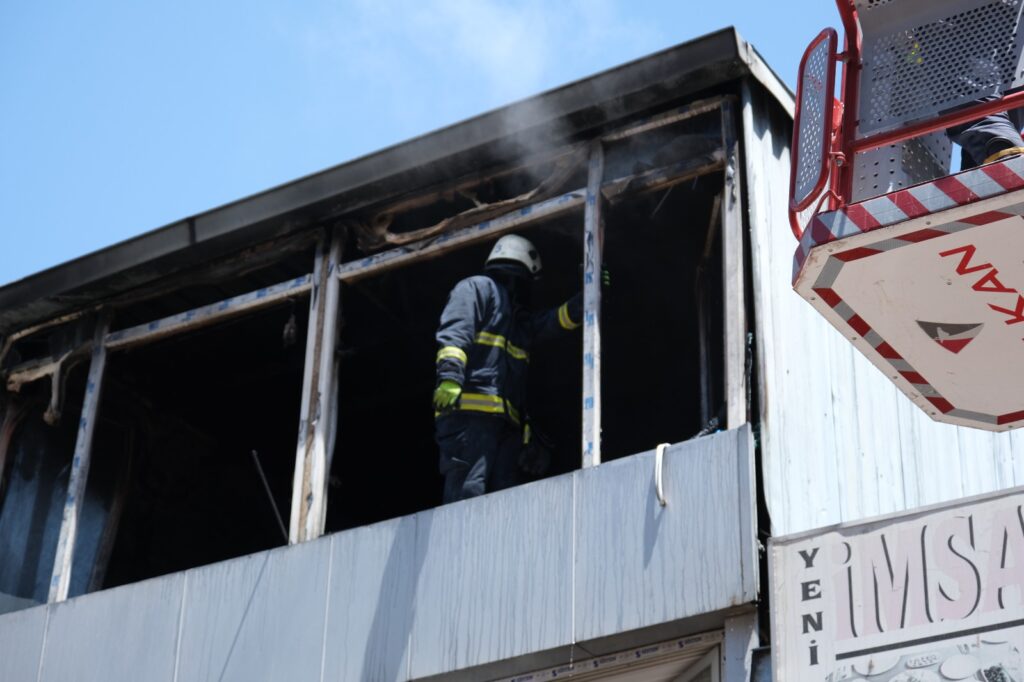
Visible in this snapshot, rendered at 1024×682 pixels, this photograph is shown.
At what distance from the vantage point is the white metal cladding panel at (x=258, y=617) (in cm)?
1005

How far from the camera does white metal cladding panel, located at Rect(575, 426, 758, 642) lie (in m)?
8.87

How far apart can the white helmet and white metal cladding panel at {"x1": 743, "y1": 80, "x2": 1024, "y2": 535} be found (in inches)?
67.8

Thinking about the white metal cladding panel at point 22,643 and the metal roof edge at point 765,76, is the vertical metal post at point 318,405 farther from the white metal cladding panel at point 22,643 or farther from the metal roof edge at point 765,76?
the metal roof edge at point 765,76

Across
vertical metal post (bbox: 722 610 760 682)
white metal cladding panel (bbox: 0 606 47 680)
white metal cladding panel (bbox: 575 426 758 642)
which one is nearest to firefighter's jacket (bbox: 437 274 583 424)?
white metal cladding panel (bbox: 575 426 758 642)

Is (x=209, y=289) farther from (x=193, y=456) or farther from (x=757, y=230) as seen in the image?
(x=757, y=230)

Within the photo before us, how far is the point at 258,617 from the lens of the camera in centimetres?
1027

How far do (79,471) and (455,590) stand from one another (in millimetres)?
3278

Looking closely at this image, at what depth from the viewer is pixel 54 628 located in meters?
11.1

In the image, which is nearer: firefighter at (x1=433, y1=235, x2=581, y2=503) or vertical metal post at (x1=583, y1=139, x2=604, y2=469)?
vertical metal post at (x1=583, y1=139, x2=604, y2=469)

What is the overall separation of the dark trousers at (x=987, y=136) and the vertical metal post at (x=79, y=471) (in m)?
6.57

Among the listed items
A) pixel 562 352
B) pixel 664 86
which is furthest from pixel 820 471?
pixel 562 352

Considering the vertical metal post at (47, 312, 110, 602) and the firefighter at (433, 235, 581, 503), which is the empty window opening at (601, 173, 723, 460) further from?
→ the vertical metal post at (47, 312, 110, 602)

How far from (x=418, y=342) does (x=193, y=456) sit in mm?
2147

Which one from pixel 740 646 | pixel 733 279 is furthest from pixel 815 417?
pixel 740 646
